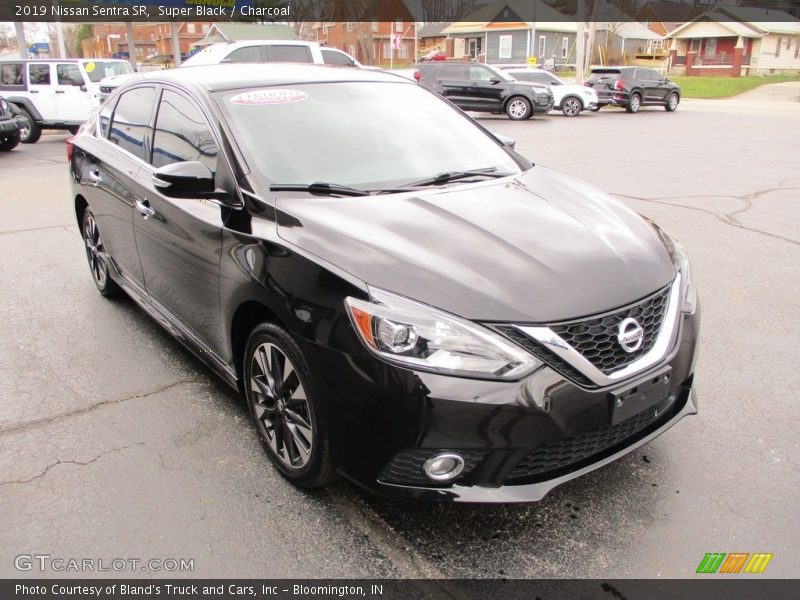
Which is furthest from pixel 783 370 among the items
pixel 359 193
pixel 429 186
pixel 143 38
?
pixel 143 38

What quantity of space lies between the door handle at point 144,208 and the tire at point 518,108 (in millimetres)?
19542

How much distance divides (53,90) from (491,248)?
1709cm

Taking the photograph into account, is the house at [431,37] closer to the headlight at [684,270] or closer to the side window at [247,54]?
the side window at [247,54]

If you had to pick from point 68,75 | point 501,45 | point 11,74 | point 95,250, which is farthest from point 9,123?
point 501,45

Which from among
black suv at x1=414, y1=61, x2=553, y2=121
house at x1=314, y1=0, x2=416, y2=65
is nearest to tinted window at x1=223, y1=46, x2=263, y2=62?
black suv at x1=414, y1=61, x2=553, y2=121

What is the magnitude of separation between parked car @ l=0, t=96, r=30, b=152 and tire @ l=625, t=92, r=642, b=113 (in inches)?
801

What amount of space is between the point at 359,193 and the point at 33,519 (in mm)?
1987

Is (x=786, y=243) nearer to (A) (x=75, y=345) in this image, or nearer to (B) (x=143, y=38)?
(A) (x=75, y=345)

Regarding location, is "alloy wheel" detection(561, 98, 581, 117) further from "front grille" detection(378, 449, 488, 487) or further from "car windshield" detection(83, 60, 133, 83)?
"front grille" detection(378, 449, 488, 487)

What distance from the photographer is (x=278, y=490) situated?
294 centimetres

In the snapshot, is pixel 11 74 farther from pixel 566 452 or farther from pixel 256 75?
pixel 566 452

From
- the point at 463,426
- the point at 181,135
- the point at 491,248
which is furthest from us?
the point at 181,135

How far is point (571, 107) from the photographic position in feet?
78.6

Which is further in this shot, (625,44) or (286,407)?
(625,44)
